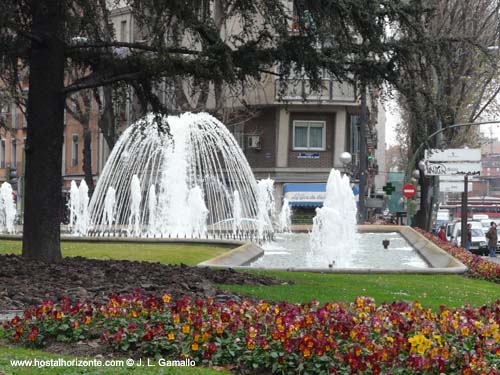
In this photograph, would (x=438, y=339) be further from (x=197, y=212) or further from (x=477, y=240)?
(x=477, y=240)

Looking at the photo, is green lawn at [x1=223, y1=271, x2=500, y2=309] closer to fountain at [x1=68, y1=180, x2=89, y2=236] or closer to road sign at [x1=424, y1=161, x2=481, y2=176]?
road sign at [x1=424, y1=161, x2=481, y2=176]

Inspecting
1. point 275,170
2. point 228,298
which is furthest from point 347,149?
point 228,298

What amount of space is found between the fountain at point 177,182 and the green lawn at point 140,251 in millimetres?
5898

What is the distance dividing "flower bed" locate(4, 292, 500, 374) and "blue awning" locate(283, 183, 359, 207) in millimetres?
40184

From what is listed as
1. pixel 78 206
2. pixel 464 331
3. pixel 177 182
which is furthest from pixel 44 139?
pixel 78 206

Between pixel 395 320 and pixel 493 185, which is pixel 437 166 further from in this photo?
pixel 493 185

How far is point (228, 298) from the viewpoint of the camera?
10.7 metres

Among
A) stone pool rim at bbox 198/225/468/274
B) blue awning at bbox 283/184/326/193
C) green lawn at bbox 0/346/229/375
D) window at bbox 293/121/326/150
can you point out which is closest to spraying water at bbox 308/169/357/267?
stone pool rim at bbox 198/225/468/274

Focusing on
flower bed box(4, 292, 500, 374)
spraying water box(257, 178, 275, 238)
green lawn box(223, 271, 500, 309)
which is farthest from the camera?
spraying water box(257, 178, 275, 238)

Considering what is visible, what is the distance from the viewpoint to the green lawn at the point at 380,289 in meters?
12.1

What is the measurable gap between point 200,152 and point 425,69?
58.4 feet

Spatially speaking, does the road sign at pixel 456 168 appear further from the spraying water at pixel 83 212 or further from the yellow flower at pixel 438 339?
the yellow flower at pixel 438 339

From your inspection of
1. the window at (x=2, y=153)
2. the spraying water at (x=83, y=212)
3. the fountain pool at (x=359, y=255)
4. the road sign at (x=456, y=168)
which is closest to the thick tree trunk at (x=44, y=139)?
the fountain pool at (x=359, y=255)

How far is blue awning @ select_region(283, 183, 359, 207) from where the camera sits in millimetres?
49062
